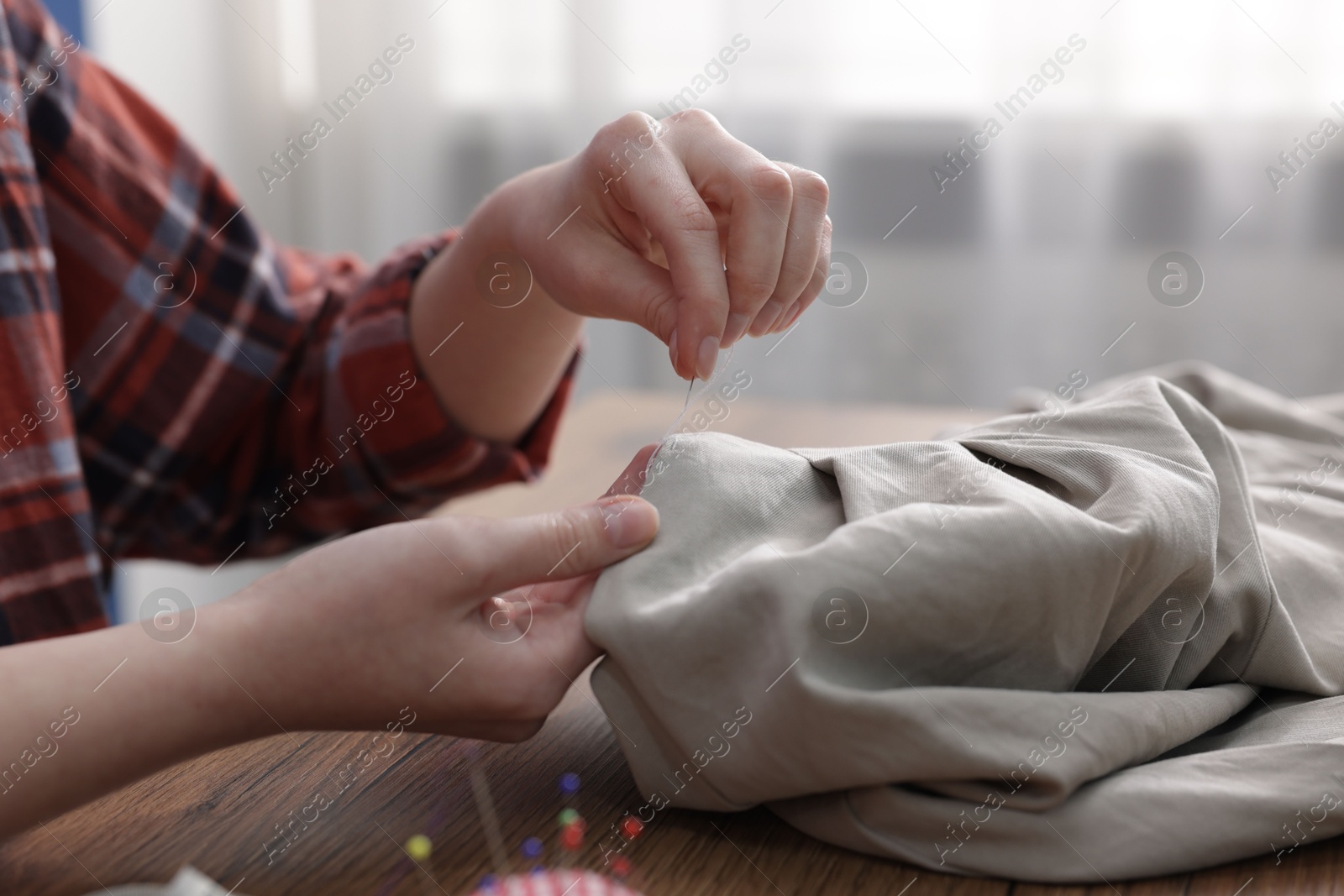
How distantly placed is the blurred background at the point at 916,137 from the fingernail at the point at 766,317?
1049mm

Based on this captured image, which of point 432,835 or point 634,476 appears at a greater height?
point 634,476

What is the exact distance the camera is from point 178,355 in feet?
2.55

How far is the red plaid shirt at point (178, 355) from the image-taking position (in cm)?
69

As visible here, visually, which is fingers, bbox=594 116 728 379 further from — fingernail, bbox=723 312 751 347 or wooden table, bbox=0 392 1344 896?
wooden table, bbox=0 392 1344 896

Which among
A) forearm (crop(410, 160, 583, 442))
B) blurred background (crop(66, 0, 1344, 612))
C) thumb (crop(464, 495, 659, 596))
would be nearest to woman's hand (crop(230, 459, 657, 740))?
thumb (crop(464, 495, 659, 596))

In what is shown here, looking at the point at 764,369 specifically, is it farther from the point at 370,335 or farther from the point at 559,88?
the point at 370,335

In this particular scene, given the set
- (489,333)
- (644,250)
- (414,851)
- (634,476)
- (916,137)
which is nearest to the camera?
(414,851)

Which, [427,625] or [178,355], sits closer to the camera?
[427,625]

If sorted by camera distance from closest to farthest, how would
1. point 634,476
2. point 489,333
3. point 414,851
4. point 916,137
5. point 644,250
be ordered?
point 414,851, point 634,476, point 644,250, point 489,333, point 916,137

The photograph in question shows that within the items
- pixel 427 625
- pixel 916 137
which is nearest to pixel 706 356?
pixel 427 625

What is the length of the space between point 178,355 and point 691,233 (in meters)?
0.47

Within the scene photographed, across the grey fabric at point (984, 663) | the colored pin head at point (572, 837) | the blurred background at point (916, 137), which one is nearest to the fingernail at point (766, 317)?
the grey fabric at point (984, 663)

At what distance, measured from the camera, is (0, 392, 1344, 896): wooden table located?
372 mm

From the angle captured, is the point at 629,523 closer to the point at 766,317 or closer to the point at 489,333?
the point at 766,317
